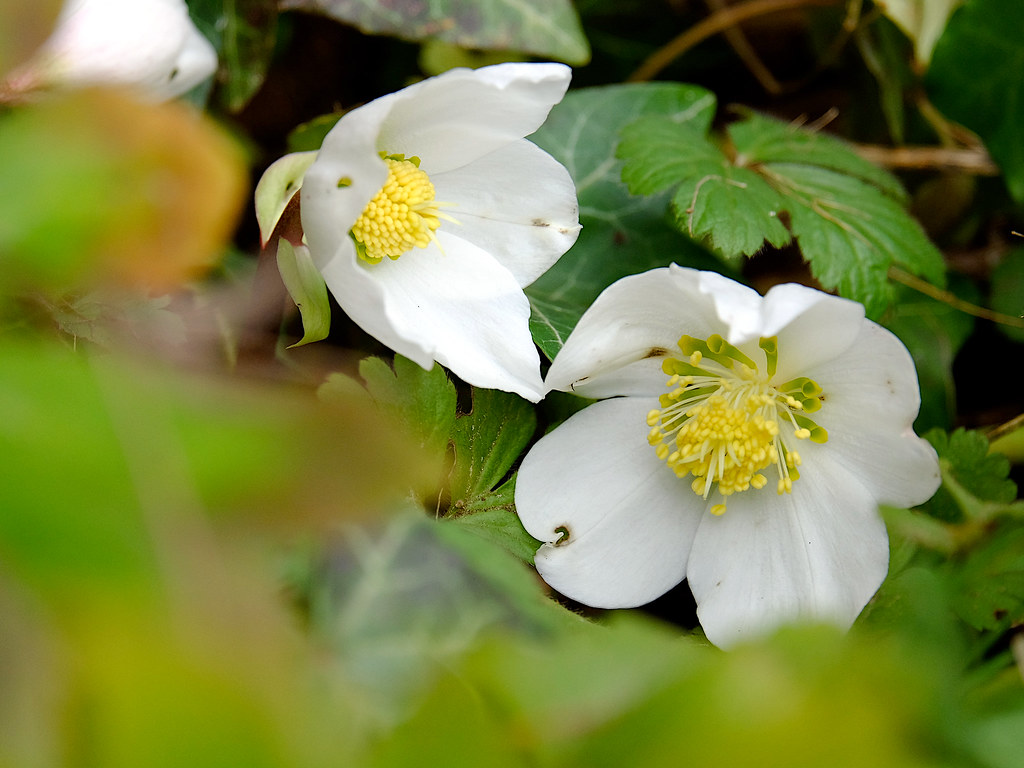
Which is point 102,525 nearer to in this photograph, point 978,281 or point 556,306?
point 556,306

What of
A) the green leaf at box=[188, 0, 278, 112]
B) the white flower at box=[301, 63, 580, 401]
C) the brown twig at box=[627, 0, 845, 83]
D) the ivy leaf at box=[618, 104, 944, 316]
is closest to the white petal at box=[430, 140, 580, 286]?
the white flower at box=[301, 63, 580, 401]

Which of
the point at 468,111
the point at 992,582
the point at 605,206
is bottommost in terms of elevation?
the point at 992,582

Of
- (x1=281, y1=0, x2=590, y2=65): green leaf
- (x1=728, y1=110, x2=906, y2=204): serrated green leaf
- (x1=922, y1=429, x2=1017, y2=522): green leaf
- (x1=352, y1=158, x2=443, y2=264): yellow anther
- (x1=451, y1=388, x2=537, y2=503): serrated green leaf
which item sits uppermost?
(x1=281, y1=0, x2=590, y2=65): green leaf

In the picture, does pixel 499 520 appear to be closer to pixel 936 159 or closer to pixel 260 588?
pixel 260 588

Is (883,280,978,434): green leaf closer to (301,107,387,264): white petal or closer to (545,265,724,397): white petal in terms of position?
(545,265,724,397): white petal

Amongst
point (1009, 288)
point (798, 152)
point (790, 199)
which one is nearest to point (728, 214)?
point (790, 199)

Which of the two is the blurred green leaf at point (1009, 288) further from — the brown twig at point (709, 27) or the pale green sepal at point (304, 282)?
the pale green sepal at point (304, 282)

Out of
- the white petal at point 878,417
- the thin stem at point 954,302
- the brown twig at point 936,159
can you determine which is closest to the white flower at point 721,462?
the white petal at point 878,417

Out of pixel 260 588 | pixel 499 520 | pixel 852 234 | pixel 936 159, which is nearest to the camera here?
pixel 260 588
